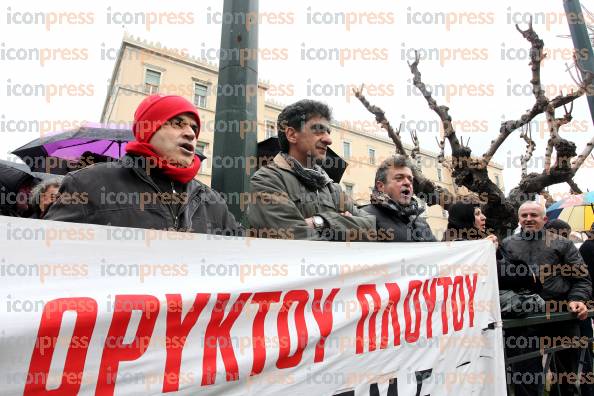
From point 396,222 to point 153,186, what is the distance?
176 centimetres

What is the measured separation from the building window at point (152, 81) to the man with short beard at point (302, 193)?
20.8 metres

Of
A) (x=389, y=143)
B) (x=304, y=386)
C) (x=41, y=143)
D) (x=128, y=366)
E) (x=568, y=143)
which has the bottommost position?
(x=304, y=386)

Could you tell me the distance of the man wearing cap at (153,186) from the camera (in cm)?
155

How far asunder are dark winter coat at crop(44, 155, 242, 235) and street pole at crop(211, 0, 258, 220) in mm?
425

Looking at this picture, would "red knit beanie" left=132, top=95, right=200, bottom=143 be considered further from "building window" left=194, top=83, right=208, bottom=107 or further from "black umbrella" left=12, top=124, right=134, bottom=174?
"building window" left=194, top=83, right=208, bottom=107

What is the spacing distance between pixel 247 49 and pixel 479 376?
2439 mm

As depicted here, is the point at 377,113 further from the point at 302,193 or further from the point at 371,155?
the point at 371,155

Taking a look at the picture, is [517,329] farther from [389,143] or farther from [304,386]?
[389,143]

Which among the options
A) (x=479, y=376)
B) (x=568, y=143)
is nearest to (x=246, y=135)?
(x=479, y=376)

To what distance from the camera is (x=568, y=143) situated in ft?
27.6

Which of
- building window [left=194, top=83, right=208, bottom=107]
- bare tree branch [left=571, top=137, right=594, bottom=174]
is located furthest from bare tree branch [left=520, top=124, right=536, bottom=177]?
building window [left=194, top=83, right=208, bottom=107]

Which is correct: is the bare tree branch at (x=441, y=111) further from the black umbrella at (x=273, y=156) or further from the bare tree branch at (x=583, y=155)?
the black umbrella at (x=273, y=156)

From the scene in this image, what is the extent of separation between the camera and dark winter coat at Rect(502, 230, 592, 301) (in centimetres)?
346

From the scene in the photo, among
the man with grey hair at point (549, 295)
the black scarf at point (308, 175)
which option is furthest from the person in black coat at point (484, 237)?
the black scarf at point (308, 175)
